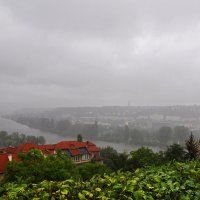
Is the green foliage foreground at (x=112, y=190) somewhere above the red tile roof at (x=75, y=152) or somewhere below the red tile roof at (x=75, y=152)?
above

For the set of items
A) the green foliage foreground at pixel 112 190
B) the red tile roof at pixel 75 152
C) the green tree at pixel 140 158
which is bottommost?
the red tile roof at pixel 75 152

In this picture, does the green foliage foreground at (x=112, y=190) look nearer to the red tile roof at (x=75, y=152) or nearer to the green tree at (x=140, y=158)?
the green tree at (x=140, y=158)

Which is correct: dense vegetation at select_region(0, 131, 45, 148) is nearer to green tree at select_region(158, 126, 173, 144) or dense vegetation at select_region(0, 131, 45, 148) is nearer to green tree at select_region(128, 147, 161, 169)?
green tree at select_region(158, 126, 173, 144)

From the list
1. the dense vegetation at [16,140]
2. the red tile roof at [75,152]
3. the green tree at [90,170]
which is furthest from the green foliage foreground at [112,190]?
the dense vegetation at [16,140]

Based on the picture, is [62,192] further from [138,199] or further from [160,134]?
[160,134]

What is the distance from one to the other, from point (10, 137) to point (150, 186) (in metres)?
113

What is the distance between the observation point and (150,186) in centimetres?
448

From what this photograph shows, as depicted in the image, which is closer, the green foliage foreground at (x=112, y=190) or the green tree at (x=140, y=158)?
the green foliage foreground at (x=112, y=190)

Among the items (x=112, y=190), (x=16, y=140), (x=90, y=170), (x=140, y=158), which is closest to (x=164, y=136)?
(x=16, y=140)

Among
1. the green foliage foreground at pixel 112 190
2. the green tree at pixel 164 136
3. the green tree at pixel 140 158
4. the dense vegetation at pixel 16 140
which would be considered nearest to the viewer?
the green foliage foreground at pixel 112 190

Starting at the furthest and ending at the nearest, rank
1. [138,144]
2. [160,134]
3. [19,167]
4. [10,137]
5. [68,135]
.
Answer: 1. [68,135]
2. [160,134]
3. [138,144]
4. [10,137]
5. [19,167]

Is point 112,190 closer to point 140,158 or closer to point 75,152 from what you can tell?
point 140,158

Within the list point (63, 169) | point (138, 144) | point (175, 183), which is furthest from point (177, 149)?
point (138, 144)

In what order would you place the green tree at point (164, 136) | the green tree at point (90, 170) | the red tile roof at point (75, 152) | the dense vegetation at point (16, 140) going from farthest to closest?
the green tree at point (164, 136) → the dense vegetation at point (16, 140) → the red tile roof at point (75, 152) → the green tree at point (90, 170)
